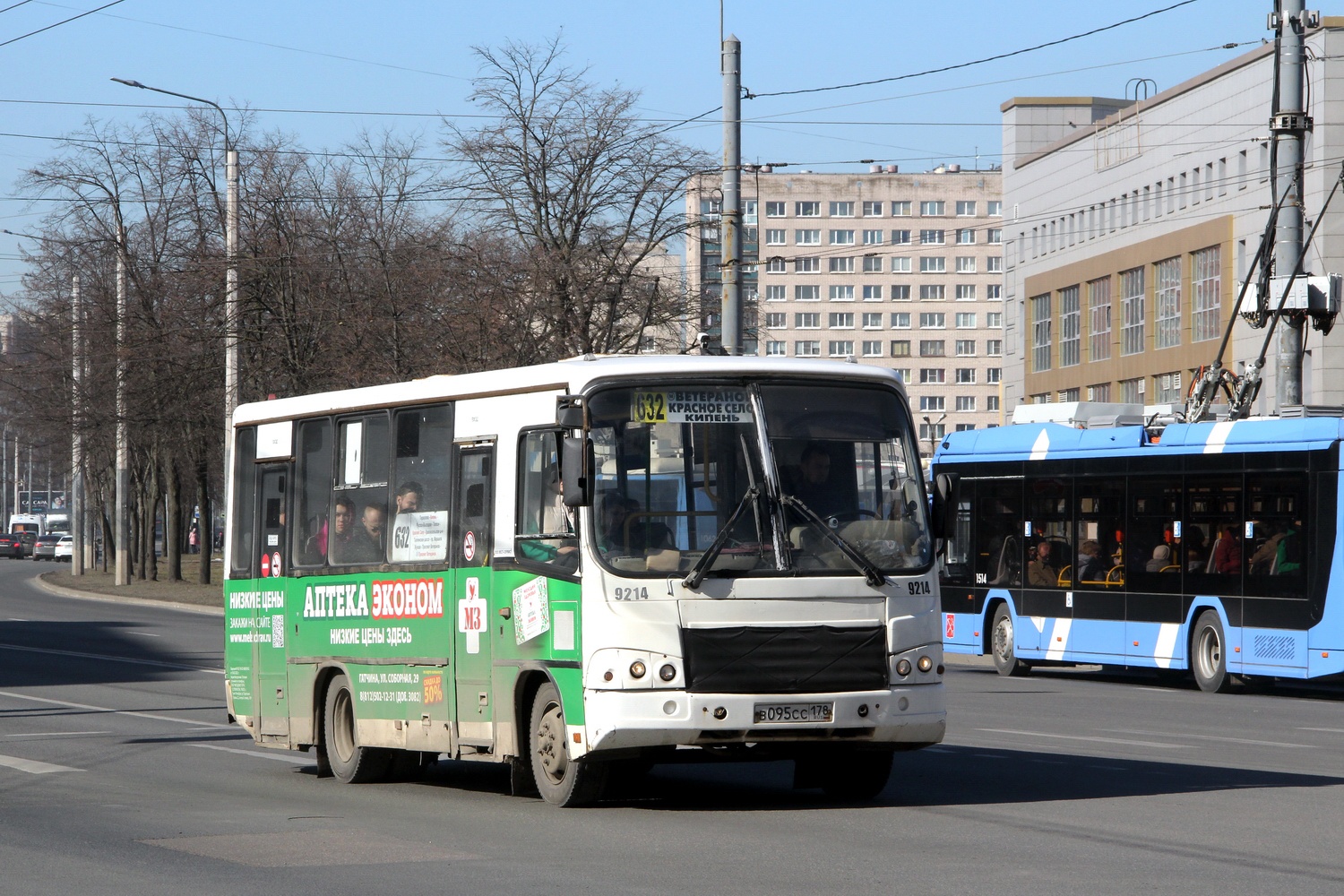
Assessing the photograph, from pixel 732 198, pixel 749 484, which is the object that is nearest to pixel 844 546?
pixel 749 484

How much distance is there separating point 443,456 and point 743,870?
4510mm

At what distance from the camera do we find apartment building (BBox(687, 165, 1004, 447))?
15675cm

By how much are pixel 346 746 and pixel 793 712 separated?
4.01m

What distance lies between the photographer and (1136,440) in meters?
24.0

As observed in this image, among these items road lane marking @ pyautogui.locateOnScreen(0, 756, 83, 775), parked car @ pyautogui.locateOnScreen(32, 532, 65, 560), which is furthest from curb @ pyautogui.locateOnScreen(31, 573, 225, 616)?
parked car @ pyautogui.locateOnScreen(32, 532, 65, 560)

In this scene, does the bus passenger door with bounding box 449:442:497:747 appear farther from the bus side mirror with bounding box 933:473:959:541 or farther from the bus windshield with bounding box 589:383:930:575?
the bus side mirror with bounding box 933:473:959:541

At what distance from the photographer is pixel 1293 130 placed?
1033 inches

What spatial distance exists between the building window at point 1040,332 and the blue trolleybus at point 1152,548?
52.3 meters

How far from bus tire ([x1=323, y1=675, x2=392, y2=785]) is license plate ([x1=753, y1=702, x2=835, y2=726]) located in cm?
358

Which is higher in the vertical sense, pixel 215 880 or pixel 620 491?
pixel 620 491

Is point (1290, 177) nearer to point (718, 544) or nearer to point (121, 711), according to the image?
point (121, 711)

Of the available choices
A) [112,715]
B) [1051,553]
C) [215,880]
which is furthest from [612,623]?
[1051,553]

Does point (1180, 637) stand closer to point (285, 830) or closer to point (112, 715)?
point (112, 715)

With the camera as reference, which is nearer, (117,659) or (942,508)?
(942,508)
